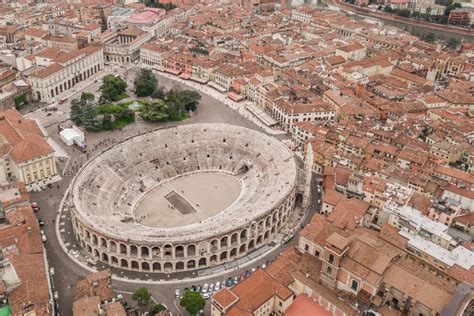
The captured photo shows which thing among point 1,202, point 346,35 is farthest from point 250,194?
point 346,35

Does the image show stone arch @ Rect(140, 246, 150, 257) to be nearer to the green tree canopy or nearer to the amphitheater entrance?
the amphitheater entrance

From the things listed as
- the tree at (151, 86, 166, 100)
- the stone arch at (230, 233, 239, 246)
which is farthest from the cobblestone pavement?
the tree at (151, 86, 166, 100)

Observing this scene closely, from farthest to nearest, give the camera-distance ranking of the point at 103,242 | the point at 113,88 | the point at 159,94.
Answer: the point at 113,88
the point at 159,94
the point at 103,242

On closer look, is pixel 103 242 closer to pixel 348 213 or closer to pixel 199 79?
pixel 348 213

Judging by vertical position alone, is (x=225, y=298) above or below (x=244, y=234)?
above

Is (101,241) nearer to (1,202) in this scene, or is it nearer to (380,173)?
(1,202)

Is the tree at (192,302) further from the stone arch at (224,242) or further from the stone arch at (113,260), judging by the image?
the stone arch at (113,260)

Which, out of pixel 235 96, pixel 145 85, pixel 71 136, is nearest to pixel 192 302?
pixel 71 136
